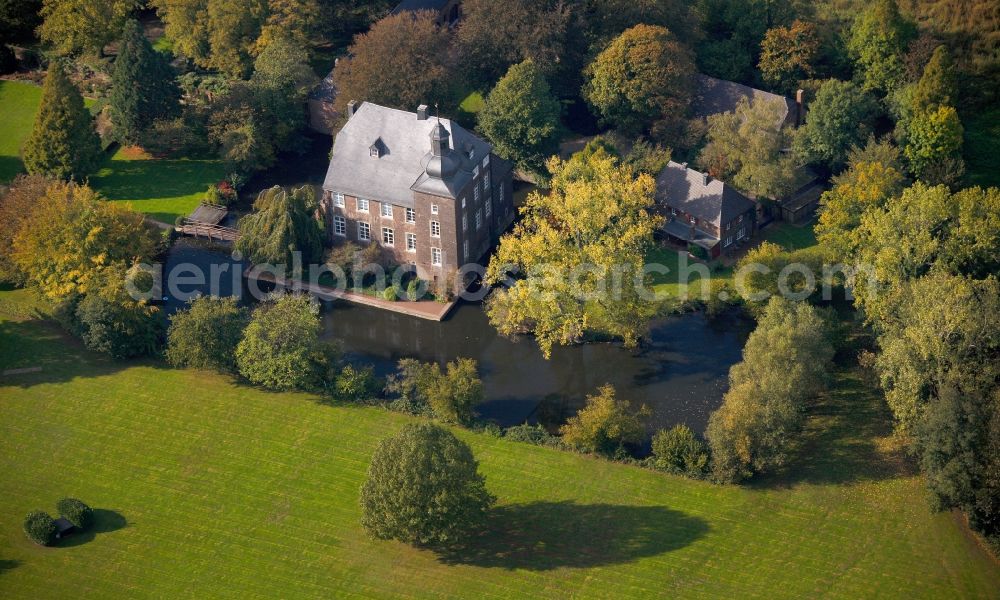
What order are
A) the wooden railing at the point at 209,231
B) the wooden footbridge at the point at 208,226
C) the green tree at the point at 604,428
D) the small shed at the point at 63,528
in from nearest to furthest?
the small shed at the point at 63,528
the green tree at the point at 604,428
the wooden railing at the point at 209,231
the wooden footbridge at the point at 208,226

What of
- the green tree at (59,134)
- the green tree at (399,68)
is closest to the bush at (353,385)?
the green tree at (399,68)

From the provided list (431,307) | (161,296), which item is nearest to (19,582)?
(161,296)

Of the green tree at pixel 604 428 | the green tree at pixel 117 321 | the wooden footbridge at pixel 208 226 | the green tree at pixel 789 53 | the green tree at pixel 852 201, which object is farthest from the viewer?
the green tree at pixel 789 53

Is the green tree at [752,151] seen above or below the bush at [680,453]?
above

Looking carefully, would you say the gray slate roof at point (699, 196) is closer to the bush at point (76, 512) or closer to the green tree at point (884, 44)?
the green tree at point (884, 44)

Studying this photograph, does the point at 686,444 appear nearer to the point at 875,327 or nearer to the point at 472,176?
the point at 875,327

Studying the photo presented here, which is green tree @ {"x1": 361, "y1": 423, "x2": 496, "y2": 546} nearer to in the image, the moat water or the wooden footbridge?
the moat water

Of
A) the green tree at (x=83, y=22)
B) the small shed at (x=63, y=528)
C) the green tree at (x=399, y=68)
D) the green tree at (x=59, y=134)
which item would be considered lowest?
the small shed at (x=63, y=528)

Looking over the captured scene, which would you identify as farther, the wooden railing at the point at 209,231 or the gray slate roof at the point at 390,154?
the wooden railing at the point at 209,231
